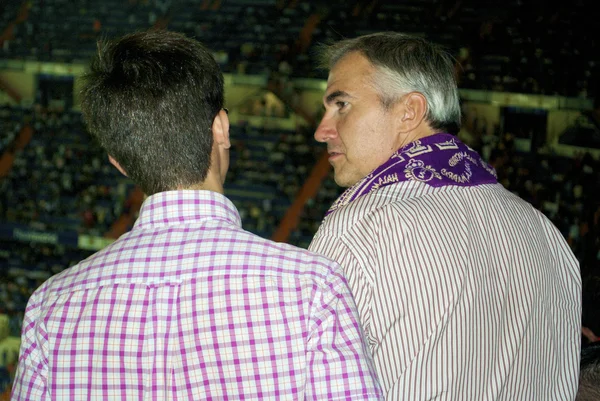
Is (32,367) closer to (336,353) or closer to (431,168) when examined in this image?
(336,353)

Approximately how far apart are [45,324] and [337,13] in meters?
6.54

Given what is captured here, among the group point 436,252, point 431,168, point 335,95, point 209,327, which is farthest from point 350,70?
point 209,327

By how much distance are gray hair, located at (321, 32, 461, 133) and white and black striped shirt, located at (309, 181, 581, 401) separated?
0.17 meters

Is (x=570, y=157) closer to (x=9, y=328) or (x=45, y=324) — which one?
(x=9, y=328)

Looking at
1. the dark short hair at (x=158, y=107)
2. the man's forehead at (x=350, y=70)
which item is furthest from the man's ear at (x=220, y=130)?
the man's forehead at (x=350, y=70)

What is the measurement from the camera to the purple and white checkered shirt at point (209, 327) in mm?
646

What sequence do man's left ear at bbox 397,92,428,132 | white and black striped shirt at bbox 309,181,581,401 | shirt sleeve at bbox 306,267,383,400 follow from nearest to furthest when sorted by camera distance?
shirt sleeve at bbox 306,267,383,400, white and black striped shirt at bbox 309,181,581,401, man's left ear at bbox 397,92,428,132

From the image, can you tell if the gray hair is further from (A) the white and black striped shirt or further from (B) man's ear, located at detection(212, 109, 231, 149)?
(B) man's ear, located at detection(212, 109, 231, 149)

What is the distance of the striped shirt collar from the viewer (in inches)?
27.3

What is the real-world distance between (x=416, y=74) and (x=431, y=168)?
22 cm

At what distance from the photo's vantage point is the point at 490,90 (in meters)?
6.23

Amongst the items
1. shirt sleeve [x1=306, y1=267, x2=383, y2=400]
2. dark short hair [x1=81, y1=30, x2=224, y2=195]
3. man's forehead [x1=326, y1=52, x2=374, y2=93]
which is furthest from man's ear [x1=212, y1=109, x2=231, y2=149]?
man's forehead [x1=326, y1=52, x2=374, y2=93]

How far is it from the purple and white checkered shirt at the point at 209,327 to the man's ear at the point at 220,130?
0.33 ft

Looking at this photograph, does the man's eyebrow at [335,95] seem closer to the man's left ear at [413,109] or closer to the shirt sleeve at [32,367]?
the man's left ear at [413,109]
